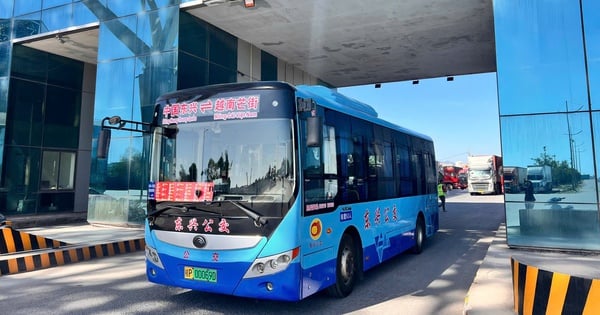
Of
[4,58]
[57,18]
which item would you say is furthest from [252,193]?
[4,58]

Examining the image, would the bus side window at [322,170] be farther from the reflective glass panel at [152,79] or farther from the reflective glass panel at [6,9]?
the reflective glass panel at [6,9]

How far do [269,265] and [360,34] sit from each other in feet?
42.4

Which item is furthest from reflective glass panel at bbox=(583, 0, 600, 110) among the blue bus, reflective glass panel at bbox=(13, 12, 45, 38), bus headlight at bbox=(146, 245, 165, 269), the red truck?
the red truck

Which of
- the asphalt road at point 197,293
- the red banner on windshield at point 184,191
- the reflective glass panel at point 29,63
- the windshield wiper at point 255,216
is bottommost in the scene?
the asphalt road at point 197,293

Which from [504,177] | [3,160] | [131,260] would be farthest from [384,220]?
[3,160]

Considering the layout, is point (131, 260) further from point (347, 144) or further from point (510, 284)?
point (510, 284)

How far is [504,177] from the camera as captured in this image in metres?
9.28

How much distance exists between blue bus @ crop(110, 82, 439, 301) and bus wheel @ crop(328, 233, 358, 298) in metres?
0.02

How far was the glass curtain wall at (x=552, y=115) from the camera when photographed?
Answer: 8633 mm

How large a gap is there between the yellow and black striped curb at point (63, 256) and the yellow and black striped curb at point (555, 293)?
8.69 metres

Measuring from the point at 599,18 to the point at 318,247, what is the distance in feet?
27.7

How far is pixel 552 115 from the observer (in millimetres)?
8992

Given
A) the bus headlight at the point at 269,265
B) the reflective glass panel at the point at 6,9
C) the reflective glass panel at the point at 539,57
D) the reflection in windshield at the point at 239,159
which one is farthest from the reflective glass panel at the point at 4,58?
the reflective glass panel at the point at 539,57

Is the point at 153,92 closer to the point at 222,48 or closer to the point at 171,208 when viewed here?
the point at 222,48
